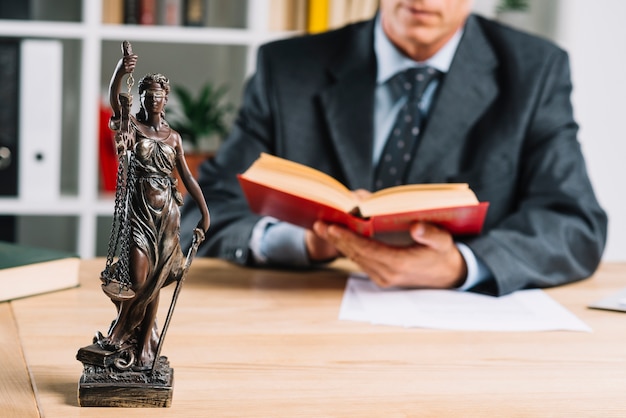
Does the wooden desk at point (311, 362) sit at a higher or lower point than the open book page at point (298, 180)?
lower

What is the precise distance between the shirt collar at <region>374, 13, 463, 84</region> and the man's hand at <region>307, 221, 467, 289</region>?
595 mm

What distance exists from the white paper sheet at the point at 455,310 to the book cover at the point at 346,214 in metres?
0.10

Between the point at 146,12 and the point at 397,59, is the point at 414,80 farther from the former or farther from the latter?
the point at 146,12

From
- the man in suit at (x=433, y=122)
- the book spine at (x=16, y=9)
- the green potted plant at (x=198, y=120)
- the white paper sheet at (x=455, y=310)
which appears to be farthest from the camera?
the green potted plant at (x=198, y=120)

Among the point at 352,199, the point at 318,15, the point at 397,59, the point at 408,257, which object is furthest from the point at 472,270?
the point at 318,15

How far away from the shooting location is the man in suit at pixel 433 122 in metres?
1.67

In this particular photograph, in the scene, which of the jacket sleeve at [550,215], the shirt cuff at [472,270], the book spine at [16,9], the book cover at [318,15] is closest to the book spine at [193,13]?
the book cover at [318,15]

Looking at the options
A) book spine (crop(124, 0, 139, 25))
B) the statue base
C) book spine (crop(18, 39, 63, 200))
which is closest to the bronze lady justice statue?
the statue base

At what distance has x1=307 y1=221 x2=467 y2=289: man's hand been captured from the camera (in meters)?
1.39

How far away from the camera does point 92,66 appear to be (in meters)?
2.47

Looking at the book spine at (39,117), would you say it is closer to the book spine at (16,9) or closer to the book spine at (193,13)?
the book spine at (16,9)

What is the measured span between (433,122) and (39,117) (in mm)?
1144

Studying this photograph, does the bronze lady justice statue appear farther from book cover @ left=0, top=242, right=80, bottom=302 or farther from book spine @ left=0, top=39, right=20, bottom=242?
book spine @ left=0, top=39, right=20, bottom=242

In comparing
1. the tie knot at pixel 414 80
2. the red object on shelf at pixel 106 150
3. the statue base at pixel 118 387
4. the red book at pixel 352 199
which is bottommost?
the red object on shelf at pixel 106 150
